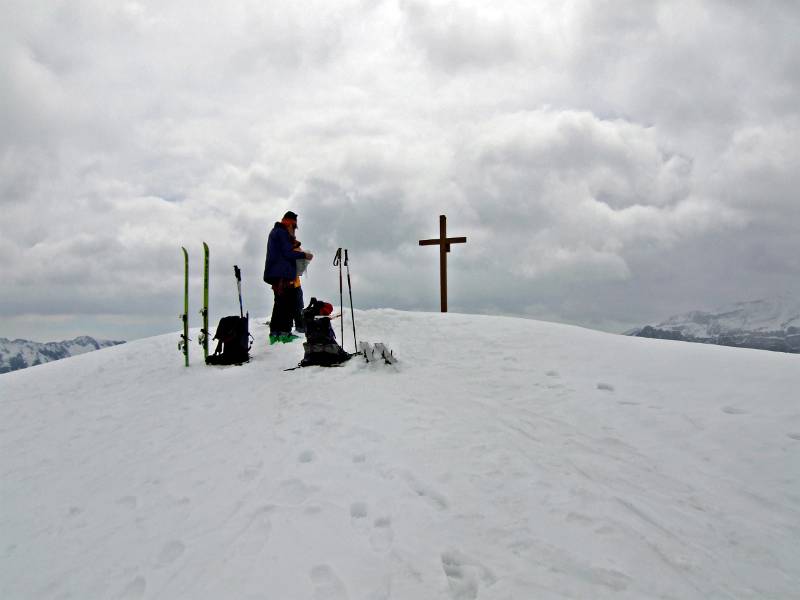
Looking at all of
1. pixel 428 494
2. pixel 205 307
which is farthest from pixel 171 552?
pixel 205 307

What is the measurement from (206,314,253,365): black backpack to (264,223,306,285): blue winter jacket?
195cm

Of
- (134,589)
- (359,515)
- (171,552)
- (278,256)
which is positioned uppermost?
(278,256)

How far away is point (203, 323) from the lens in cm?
1165

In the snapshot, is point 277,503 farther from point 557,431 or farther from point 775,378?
point 775,378

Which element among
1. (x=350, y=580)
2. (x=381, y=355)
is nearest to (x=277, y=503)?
Answer: (x=350, y=580)

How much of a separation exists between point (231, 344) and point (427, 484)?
7.52 metres

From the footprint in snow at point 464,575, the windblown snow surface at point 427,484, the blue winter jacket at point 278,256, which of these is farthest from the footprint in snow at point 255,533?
the blue winter jacket at point 278,256

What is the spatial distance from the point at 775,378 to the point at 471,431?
15.4 ft

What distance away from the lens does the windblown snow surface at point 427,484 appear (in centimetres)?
384

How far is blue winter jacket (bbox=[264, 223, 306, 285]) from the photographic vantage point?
12.9m

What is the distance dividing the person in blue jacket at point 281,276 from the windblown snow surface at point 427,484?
3.66 meters

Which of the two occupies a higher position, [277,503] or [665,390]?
[665,390]

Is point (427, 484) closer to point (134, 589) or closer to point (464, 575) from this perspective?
point (464, 575)

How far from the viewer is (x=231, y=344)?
11.2 m
